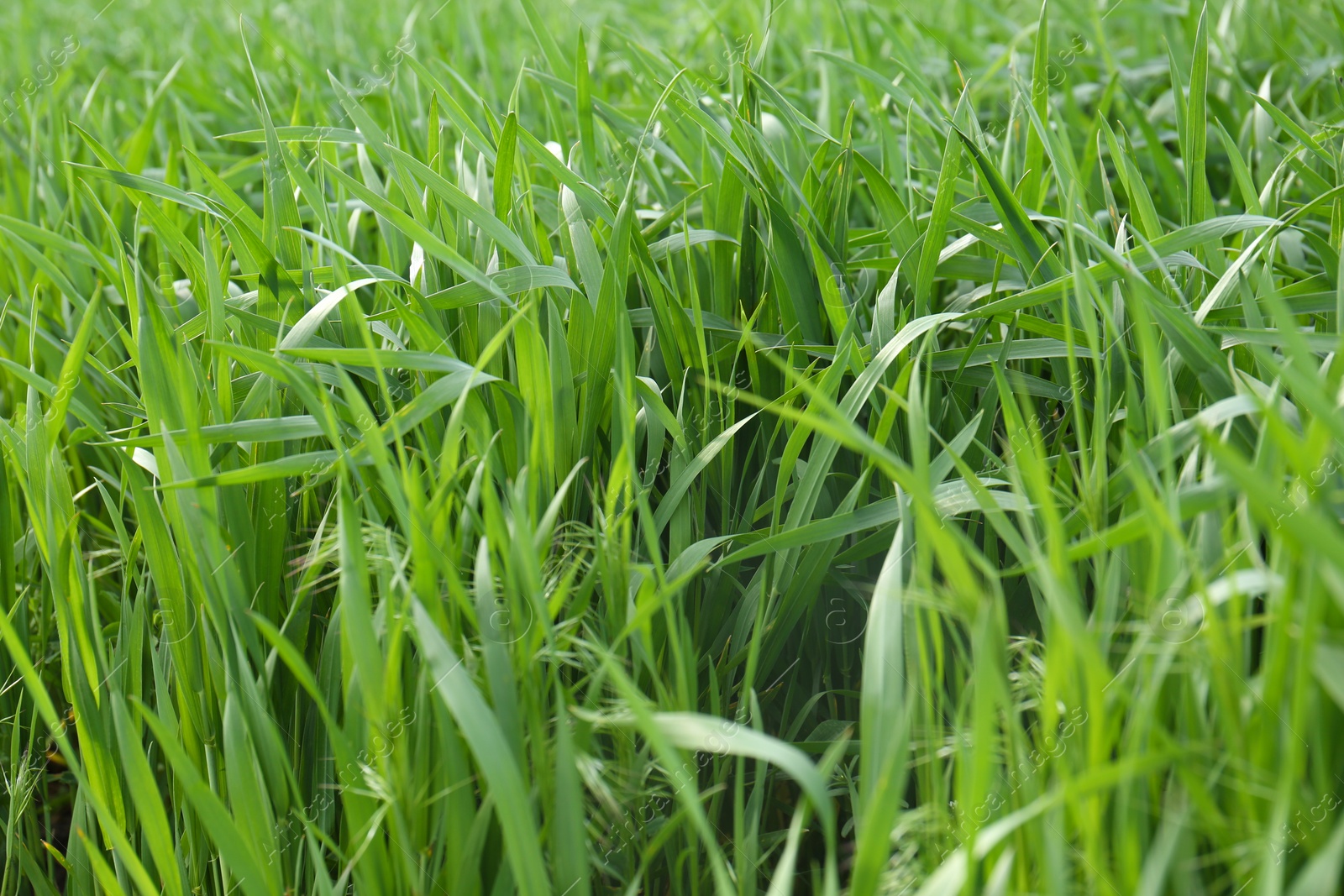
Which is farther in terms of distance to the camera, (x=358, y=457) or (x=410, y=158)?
(x=410, y=158)

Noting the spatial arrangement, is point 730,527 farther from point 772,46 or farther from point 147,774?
point 772,46

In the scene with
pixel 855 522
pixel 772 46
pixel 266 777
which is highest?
pixel 772 46

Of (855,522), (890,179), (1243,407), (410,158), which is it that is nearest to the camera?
(1243,407)

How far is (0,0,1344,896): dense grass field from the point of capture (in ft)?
1.38

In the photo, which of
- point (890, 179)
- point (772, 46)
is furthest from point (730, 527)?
point (772, 46)

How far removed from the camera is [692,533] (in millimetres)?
706

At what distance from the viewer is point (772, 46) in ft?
5.83

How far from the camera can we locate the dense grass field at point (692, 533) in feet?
1.38

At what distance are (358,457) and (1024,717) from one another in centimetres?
45

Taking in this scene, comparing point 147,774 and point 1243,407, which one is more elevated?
point 1243,407

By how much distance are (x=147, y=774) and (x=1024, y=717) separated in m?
0.53

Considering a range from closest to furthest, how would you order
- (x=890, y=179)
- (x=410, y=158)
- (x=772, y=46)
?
(x=410, y=158)
(x=890, y=179)
(x=772, y=46)

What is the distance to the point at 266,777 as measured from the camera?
1.92ft

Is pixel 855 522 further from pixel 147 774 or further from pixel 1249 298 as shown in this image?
pixel 147 774
